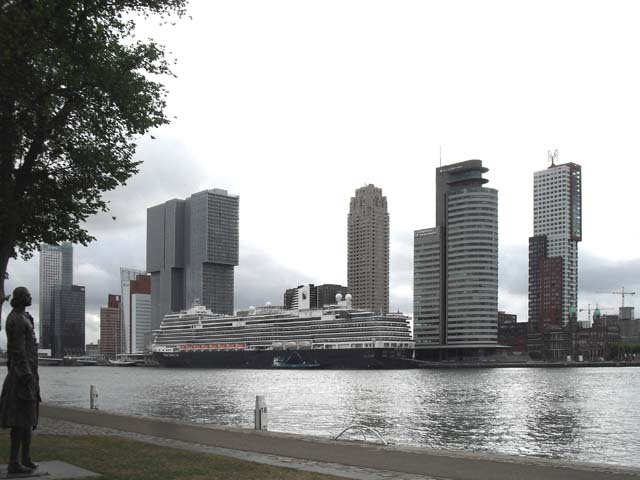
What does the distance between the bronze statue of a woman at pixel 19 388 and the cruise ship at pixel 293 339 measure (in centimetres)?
13820

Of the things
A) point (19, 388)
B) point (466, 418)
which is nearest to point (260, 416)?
point (19, 388)

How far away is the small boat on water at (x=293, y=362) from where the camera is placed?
15138 cm

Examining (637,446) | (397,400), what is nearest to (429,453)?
(637,446)

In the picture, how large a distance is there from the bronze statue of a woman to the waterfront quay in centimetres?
435

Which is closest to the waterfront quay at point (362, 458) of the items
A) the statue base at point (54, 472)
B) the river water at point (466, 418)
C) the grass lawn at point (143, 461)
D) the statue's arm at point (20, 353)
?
the grass lawn at point (143, 461)

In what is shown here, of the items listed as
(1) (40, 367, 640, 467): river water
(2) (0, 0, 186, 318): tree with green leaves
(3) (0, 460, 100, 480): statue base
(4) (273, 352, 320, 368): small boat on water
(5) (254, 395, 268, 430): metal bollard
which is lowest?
(4) (273, 352, 320, 368): small boat on water

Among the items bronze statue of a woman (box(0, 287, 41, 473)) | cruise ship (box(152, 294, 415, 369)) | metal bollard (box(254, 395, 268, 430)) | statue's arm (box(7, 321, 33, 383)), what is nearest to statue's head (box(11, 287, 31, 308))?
bronze statue of a woman (box(0, 287, 41, 473))

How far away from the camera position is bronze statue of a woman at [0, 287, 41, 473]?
10.3 m

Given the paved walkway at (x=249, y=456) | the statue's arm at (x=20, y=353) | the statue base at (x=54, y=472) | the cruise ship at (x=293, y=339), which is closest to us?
the statue base at (x=54, y=472)

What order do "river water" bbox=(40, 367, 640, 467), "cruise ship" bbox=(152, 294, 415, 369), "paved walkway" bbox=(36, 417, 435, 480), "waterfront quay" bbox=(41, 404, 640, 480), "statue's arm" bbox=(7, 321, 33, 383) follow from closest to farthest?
"statue's arm" bbox=(7, 321, 33, 383) < "paved walkway" bbox=(36, 417, 435, 480) < "waterfront quay" bbox=(41, 404, 640, 480) < "river water" bbox=(40, 367, 640, 467) < "cruise ship" bbox=(152, 294, 415, 369)

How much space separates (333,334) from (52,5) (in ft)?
456

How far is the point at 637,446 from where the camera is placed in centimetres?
2697

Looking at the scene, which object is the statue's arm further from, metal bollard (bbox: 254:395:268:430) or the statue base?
metal bollard (bbox: 254:395:268:430)

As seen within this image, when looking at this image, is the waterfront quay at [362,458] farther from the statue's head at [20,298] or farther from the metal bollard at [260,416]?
the statue's head at [20,298]
